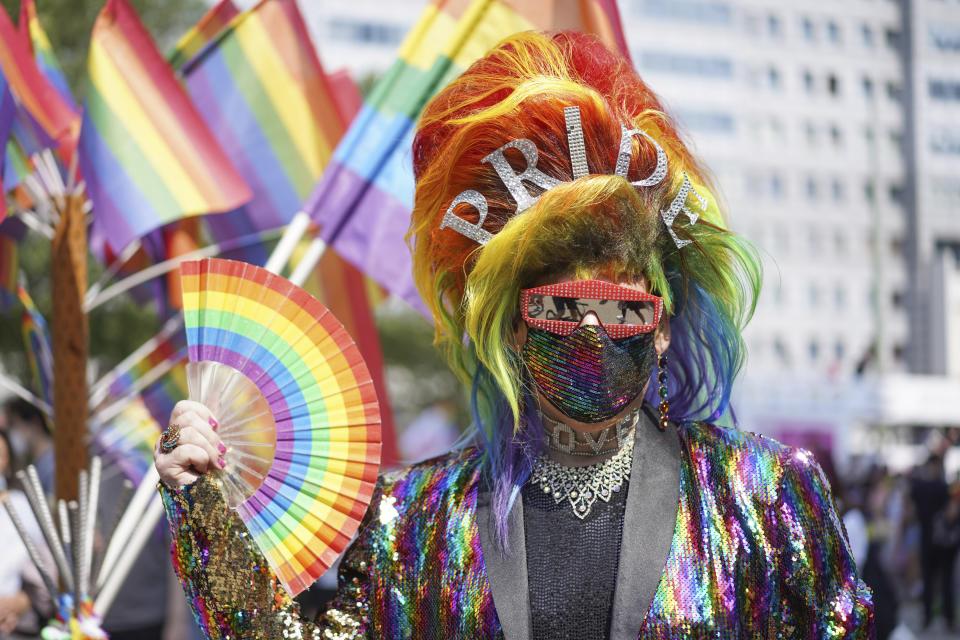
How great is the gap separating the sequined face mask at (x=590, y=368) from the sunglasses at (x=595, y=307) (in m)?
0.02

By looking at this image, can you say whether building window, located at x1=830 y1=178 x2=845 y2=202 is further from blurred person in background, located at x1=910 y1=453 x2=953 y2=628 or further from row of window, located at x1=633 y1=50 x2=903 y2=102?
blurred person in background, located at x1=910 y1=453 x2=953 y2=628

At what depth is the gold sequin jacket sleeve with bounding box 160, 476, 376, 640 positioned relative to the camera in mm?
1991

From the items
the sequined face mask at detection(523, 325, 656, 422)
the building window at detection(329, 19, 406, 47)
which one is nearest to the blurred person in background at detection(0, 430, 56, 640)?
the sequined face mask at detection(523, 325, 656, 422)

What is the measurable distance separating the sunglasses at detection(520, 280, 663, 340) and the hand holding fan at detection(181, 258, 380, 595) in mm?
335

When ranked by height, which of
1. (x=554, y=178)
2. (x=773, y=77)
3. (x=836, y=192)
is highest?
(x=773, y=77)

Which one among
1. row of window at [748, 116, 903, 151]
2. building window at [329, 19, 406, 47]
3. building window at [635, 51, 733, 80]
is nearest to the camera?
building window at [329, 19, 406, 47]

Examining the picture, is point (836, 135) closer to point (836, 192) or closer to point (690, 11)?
point (836, 192)

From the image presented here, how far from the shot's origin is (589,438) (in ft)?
6.97

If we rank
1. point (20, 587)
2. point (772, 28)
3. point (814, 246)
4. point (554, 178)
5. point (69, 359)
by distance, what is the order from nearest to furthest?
1. point (554, 178)
2. point (69, 359)
3. point (20, 587)
4. point (814, 246)
5. point (772, 28)

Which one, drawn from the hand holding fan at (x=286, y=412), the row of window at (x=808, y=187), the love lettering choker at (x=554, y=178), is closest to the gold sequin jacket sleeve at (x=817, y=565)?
the love lettering choker at (x=554, y=178)

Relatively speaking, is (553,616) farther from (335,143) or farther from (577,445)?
(335,143)

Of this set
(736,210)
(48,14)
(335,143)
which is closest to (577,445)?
(335,143)

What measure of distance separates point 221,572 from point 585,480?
25.9 inches

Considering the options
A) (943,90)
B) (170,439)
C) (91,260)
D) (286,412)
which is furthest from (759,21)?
(170,439)
